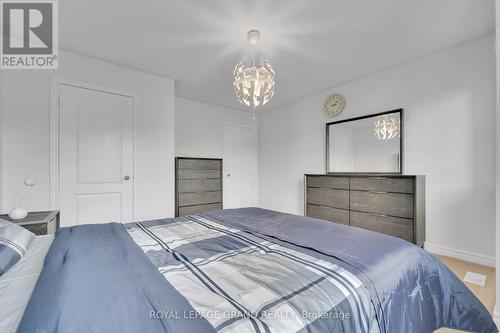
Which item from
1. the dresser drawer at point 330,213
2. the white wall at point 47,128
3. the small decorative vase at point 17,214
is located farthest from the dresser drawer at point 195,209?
the small decorative vase at point 17,214

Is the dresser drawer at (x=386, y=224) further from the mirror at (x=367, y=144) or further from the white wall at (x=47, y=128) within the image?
the white wall at (x=47, y=128)

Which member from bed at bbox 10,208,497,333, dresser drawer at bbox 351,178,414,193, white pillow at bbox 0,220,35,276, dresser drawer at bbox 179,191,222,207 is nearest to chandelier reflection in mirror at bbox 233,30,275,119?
bed at bbox 10,208,497,333

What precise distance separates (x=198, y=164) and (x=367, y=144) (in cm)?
262

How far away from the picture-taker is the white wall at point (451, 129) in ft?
7.52

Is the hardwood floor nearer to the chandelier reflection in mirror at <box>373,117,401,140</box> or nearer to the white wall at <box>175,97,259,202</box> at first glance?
the chandelier reflection in mirror at <box>373,117,401,140</box>

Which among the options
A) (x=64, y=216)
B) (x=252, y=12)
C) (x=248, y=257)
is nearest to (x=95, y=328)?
(x=248, y=257)

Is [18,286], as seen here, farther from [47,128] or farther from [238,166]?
[238,166]

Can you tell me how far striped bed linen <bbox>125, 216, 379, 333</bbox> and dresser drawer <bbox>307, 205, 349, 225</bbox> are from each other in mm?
2174

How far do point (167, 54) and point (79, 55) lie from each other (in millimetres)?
1032

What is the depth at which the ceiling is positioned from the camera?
1.91m

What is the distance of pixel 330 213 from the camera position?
10.5ft

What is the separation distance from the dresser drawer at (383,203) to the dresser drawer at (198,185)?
2.19m

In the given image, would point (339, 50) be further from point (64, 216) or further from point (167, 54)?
point (64, 216)

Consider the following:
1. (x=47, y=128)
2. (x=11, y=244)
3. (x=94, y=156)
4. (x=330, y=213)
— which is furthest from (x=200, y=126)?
(x=11, y=244)
